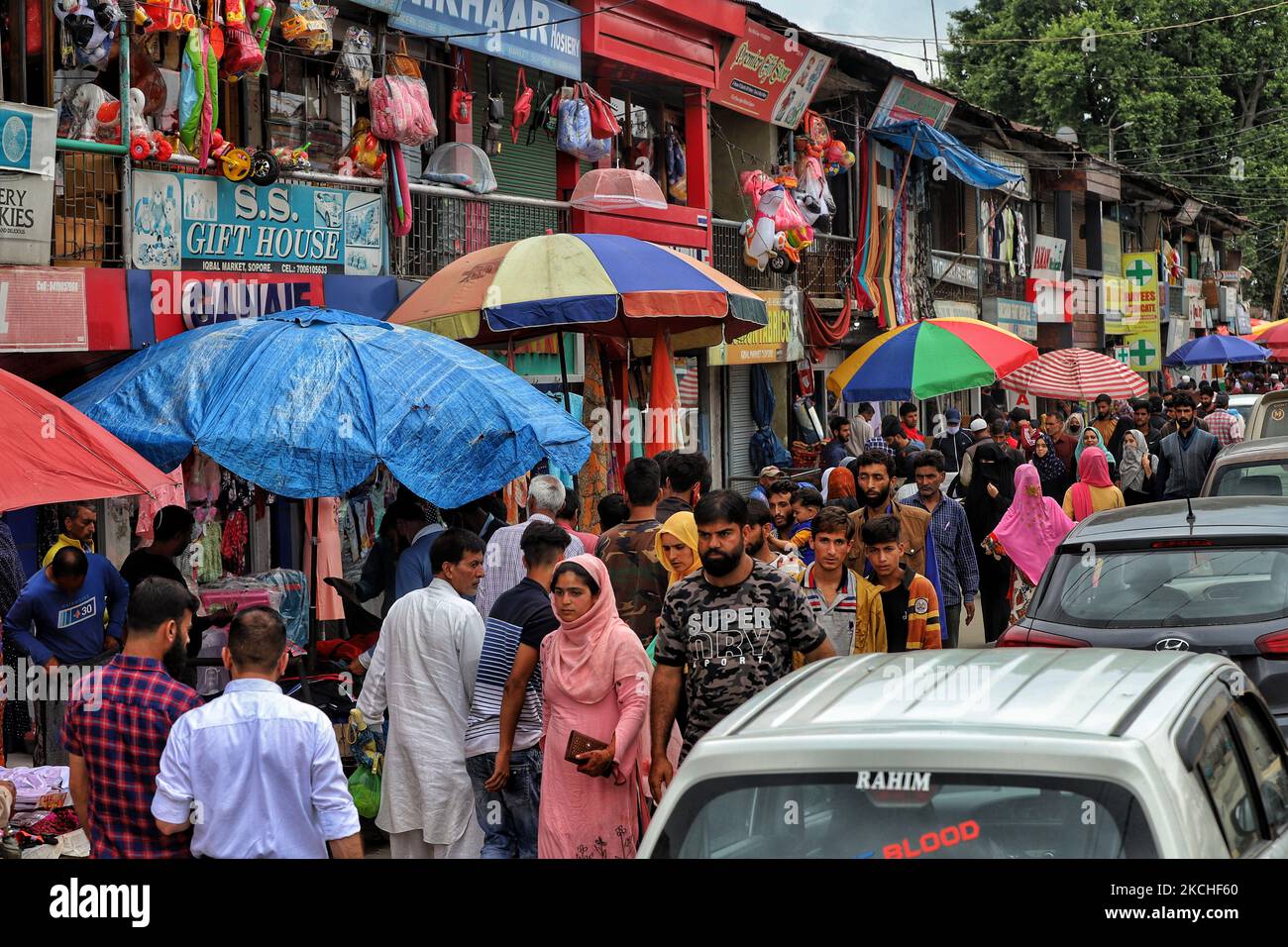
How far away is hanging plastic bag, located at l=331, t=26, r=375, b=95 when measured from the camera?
12734 mm

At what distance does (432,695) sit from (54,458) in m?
1.99

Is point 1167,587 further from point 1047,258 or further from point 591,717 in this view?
point 1047,258

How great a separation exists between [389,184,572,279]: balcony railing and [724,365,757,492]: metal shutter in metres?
5.74

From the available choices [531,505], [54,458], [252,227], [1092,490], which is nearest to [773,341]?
[1092,490]

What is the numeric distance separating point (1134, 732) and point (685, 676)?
2554 mm

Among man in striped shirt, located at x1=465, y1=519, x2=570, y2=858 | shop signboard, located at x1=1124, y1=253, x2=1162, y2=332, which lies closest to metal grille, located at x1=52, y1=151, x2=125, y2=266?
man in striped shirt, located at x1=465, y1=519, x2=570, y2=858

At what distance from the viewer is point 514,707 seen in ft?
20.0

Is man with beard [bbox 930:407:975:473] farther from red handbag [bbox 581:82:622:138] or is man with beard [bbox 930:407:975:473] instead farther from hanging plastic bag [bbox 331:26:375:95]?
hanging plastic bag [bbox 331:26:375:95]

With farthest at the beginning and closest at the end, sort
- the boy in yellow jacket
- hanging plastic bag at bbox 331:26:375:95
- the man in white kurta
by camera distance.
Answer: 1. hanging plastic bag at bbox 331:26:375:95
2. the boy in yellow jacket
3. the man in white kurta

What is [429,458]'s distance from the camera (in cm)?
764

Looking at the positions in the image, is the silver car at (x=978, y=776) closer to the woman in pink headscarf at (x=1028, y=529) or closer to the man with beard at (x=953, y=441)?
the woman in pink headscarf at (x=1028, y=529)

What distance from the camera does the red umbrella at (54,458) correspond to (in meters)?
6.42

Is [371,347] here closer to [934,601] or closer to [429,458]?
[429,458]

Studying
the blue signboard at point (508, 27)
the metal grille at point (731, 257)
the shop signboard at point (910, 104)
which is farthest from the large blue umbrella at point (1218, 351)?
the blue signboard at point (508, 27)
